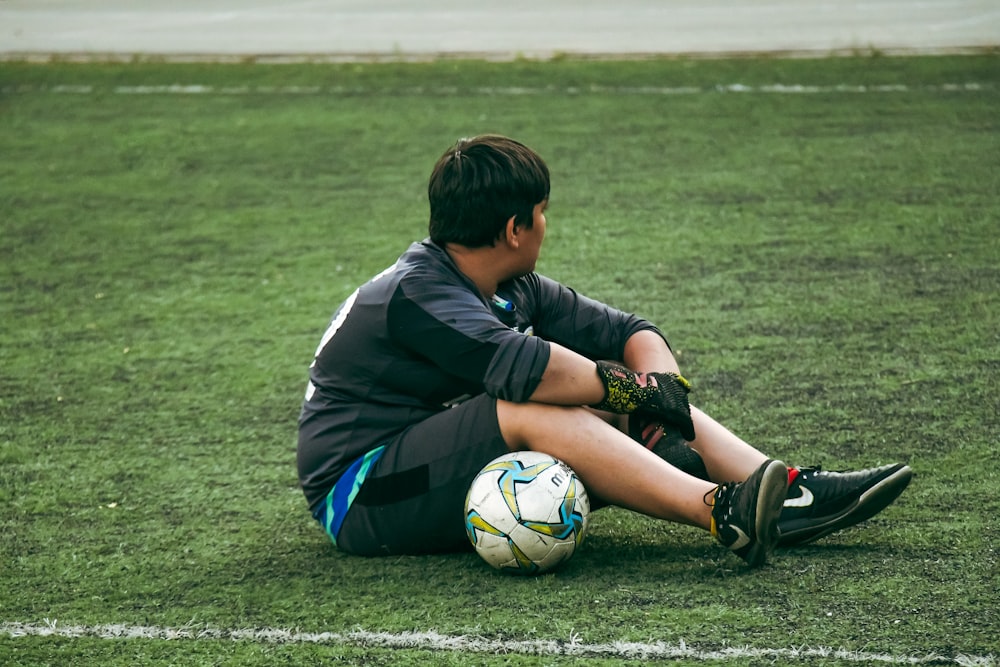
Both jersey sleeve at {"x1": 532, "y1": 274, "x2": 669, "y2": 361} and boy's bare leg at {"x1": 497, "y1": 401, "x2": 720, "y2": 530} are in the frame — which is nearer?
boy's bare leg at {"x1": 497, "y1": 401, "x2": 720, "y2": 530}

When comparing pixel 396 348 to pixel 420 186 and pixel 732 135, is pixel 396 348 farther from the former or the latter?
pixel 732 135

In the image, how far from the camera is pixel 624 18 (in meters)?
12.4

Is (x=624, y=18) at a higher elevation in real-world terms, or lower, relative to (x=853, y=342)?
higher

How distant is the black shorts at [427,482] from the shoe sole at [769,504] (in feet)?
2.05

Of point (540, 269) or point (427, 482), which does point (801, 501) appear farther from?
point (540, 269)

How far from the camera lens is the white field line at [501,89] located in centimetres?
929

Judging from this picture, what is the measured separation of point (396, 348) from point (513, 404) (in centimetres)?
33

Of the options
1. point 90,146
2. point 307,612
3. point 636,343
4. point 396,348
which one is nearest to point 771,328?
point 636,343

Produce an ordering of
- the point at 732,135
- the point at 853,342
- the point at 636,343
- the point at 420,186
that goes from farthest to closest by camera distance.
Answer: the point at 732,135 → the point at 420,186 → the point at 853,342 → the point at 636,343

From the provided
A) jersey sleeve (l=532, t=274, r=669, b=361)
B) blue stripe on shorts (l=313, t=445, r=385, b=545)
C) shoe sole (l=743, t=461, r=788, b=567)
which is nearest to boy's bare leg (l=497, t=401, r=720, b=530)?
shoe sole (l=743, t=461, r=788, b=567)

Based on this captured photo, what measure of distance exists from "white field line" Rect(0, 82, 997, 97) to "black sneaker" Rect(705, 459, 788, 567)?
6.74 m

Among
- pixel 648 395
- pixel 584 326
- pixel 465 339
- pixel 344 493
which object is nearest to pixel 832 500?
pixel 648 395

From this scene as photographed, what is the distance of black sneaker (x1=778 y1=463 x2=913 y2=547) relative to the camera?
3145 mm

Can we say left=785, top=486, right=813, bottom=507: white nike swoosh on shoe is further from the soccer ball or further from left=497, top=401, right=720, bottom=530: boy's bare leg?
the soccer ball
